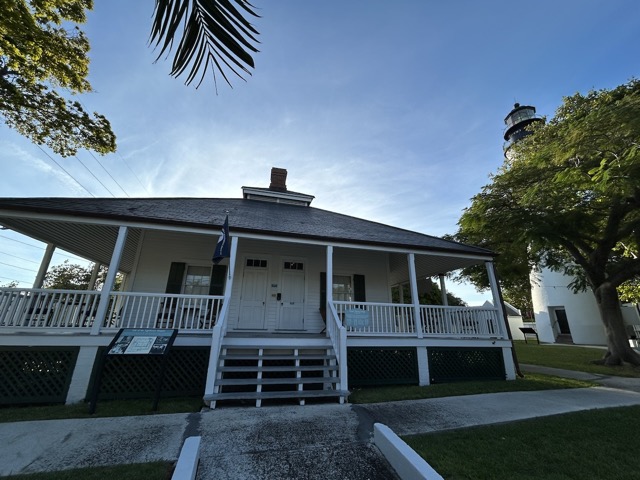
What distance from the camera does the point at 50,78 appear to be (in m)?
11.0

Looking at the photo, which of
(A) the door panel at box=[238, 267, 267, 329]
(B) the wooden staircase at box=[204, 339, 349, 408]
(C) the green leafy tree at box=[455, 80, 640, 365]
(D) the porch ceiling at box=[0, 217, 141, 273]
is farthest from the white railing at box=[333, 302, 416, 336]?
(D) the porch ceiling at box=[0, 217, 141, 273]

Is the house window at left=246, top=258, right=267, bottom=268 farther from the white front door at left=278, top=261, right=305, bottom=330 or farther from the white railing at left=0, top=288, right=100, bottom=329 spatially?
the white railing at left=0, top=288, right=100, bottom=329

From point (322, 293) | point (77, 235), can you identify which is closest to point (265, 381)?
point (322, 293)

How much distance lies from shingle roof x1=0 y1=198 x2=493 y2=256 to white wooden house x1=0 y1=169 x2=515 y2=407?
0.04 metres

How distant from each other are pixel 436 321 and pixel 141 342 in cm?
732

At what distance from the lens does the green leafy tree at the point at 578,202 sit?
759 cm

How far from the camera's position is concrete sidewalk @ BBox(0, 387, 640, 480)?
3287 millimetres

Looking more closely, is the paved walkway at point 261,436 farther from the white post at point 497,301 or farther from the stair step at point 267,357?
the white post at point 497,301

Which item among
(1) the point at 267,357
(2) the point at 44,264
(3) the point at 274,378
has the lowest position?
(3) the point at 274,378

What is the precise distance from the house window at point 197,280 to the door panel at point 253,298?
1182mm

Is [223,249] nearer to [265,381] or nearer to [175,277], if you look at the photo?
[265,381]

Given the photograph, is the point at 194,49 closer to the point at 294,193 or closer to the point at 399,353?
the point at 399,353

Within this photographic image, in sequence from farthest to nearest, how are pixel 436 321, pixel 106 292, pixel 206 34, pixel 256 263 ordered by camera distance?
1. pixel 256 263
2. pixel 436 321
3. pixel 106 292
4. pixel 206 34

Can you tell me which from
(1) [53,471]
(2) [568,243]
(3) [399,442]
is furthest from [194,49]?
(2) [568,243]
